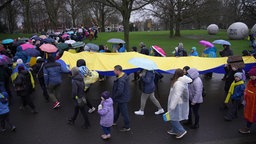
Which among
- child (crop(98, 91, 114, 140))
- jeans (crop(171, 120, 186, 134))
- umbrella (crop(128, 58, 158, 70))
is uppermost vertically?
umbrella (crop(128, 58, 158, 70))

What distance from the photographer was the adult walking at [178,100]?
5219 millimetres

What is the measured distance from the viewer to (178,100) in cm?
525

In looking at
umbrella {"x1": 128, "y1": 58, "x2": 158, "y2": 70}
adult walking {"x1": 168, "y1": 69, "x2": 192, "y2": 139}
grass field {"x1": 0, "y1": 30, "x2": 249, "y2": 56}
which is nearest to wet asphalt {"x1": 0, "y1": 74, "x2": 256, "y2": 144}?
adult walking {"x1": 168, "y1": 69, "x2": 192, "y2": 139}

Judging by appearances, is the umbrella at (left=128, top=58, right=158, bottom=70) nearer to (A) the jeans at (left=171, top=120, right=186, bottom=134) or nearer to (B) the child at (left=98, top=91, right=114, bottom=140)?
Result: (B) the child at (left=98, top=91, right=114, bottom=140)

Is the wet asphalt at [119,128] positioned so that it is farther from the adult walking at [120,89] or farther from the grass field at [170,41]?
the grass field at [170,41]

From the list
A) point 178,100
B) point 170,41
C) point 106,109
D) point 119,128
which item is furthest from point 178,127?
point 170,41

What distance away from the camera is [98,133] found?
5.82m

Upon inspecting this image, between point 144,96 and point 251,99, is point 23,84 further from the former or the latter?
point 251,99

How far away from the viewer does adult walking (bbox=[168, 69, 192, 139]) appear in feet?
17.1

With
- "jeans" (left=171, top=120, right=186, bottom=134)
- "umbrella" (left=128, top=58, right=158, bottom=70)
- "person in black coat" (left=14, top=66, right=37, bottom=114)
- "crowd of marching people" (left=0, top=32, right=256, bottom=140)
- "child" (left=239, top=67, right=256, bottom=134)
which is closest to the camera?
"crowd of marching people" (left=0, top=32, right=256, bottom=140)

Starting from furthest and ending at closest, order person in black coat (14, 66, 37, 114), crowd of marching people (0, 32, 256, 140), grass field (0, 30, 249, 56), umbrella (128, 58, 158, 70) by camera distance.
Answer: grass field (0, 30, 249, 56) → person in black coat (14, 66, 37, 114) → umbrella (128, 58, 158, 70) → crowd of marching people (0, 32, 256, 140)

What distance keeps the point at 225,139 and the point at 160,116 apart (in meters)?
1.80

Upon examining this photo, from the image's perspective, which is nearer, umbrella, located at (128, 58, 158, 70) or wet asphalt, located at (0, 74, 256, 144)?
wet asphalt, located at (0, 74, 256, 144)

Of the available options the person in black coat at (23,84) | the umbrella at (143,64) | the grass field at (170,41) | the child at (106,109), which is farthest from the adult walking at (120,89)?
the grass field at (170,41)
